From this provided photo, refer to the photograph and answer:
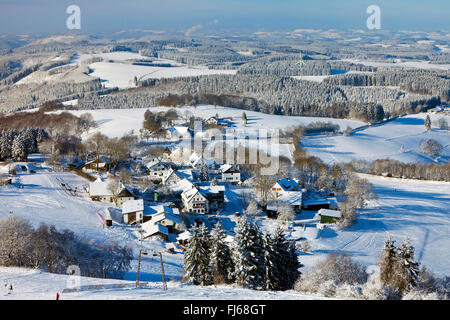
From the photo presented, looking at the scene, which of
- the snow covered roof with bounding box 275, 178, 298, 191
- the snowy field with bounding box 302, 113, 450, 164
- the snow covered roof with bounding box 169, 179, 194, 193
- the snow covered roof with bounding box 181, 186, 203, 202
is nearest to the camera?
the snow covered roof with bounding box 181, 186, 203, 202

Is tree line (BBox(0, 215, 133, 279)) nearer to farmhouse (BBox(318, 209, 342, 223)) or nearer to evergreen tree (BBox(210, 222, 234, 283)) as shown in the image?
evergreen tree (BBox(210, 222, 234, 283))

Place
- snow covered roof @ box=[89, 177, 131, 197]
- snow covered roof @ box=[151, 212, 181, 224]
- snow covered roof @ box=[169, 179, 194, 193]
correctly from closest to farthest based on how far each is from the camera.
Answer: snow covered roof @ box=[151, 212, 181, 224]
snow covered roof @ box=[89, 177, 131, 197]
snow covered roof @ box=[169, 179, 194, 193]

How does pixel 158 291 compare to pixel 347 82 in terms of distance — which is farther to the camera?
pixel 347 82

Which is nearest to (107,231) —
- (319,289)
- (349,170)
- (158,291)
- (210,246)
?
(210,246)

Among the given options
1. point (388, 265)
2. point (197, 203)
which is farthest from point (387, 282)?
point (197, 203)

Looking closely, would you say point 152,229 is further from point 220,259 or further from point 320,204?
point 320,204

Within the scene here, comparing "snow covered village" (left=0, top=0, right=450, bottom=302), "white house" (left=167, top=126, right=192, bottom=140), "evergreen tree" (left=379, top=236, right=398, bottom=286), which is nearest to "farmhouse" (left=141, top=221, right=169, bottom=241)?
"snow covered village" (left=0, top=0, right=450, bottom=302)

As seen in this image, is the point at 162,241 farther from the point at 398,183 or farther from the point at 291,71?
the point at 291,71
